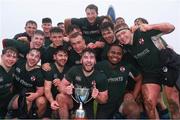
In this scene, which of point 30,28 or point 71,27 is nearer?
point 71,27

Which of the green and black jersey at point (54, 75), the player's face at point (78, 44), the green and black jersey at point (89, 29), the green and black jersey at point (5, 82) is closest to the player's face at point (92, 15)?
the green and black jersey at point (89, 29)

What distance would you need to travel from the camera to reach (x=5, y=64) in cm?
624

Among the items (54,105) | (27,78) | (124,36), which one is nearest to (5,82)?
(27,78)

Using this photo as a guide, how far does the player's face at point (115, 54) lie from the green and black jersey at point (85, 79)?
1.54 feet

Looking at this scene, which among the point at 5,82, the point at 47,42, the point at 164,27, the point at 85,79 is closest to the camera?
the point at 85,79

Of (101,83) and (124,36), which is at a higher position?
(124,36)

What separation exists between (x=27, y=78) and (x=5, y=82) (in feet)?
1.32

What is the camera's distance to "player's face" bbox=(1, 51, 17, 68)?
6168 millimetres

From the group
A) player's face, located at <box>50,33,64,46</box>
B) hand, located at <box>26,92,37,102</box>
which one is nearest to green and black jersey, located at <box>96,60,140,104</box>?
player's face, located at <box>50,33,64,46</box>

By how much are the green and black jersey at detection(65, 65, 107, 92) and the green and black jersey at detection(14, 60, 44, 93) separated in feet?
2.21

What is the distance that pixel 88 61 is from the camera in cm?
570

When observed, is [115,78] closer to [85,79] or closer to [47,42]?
[85,79]

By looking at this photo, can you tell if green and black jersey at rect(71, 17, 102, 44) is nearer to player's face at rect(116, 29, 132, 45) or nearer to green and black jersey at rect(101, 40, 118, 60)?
green and black jersey at rect(101, 40, 118, 60)

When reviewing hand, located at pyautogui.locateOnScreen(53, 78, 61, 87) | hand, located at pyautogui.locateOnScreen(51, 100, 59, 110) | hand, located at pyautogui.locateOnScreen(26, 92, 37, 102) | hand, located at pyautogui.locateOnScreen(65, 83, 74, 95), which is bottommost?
hand, located at pyautogui.locateOnScreen(51, 100, 59, 110)
